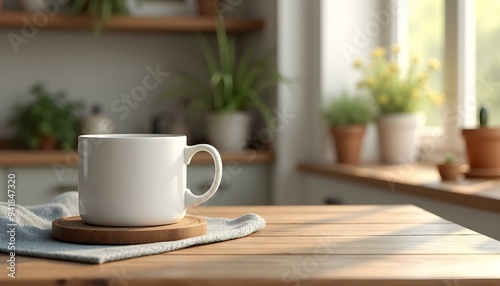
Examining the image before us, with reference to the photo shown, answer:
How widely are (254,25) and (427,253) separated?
304cm

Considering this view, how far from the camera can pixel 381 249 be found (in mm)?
1063

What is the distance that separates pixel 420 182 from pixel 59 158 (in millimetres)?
1672

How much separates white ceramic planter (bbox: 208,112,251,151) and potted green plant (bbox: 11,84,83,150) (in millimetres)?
651

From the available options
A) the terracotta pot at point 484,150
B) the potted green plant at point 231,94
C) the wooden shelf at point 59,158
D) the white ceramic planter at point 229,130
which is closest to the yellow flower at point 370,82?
the potted green plant at point 231,94

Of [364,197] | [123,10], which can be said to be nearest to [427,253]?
[364,197]

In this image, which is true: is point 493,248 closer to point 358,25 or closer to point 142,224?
point 142,224

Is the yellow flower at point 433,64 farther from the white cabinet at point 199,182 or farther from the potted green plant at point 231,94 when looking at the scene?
the white cabinet at point 199,182

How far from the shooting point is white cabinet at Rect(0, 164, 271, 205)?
11.6ft

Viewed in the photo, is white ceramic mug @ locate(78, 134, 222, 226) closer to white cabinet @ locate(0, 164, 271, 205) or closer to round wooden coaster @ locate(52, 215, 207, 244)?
round wooden coaster @ locate(52, 215, 207, 244)

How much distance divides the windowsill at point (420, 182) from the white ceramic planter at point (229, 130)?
0.41 m

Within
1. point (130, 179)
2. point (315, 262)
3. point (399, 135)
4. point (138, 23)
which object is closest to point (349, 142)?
point (399, 135)

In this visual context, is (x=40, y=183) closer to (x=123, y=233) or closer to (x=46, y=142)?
(x=46, y=142)

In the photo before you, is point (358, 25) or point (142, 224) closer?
point (142, 224)

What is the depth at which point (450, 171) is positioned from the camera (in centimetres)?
255
